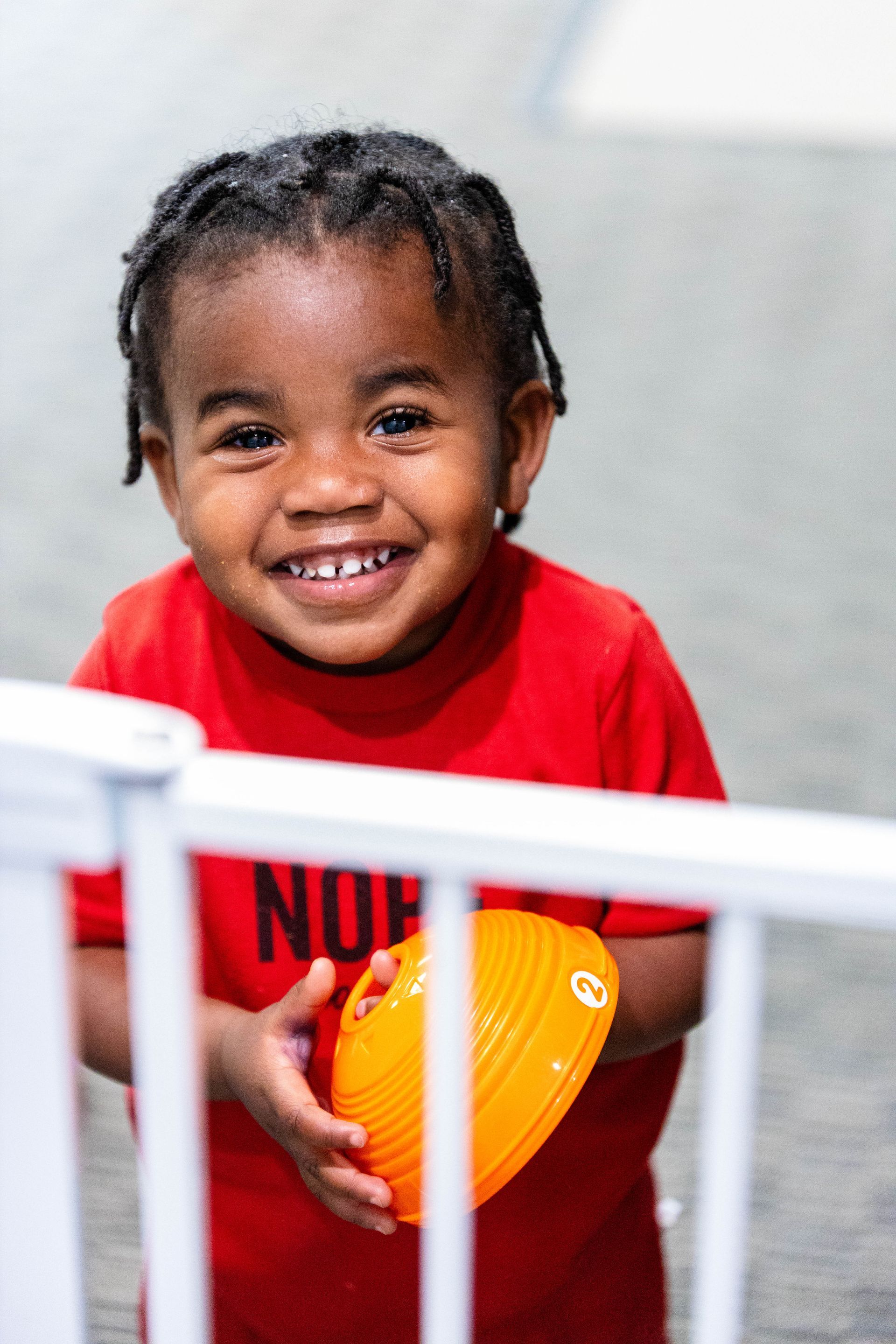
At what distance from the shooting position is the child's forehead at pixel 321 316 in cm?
92

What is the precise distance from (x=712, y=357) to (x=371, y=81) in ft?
6.47

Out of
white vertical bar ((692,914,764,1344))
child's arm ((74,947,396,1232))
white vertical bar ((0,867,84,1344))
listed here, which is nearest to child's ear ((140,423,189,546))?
child's arm ((74,947,396,1232))

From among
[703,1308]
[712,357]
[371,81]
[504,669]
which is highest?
[371,81]

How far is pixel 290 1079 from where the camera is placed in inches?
35.0

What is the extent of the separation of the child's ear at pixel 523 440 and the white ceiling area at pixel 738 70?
4.09 metres

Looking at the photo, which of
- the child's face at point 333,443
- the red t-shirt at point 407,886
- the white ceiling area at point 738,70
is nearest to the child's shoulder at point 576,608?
the red t-shirt at point 407,886

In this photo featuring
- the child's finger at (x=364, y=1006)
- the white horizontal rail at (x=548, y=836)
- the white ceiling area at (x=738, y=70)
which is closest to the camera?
the white horizontal rail at (x=548, y=836)

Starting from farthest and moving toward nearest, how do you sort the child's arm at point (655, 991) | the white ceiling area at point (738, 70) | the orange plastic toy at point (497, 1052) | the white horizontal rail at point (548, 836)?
the white ceiling area at point (738, 70) → the child's arm at point (655, 991) → the orange plastic toy at point (497, 1052) → the white horizontal rail at point (548, 836)

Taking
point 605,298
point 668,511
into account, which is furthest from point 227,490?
point 605,298

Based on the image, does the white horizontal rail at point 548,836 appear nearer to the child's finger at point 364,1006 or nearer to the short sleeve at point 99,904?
the child's finger at point 364,1006

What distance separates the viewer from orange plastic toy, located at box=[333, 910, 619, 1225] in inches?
31.4

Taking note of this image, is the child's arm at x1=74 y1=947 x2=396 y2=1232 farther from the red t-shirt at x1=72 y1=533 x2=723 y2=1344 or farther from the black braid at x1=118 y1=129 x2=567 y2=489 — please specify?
the black braid at x1=118 y1=129 x2=567 y2=489

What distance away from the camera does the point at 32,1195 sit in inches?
26.5

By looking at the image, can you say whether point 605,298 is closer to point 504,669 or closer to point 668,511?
point 668,511
